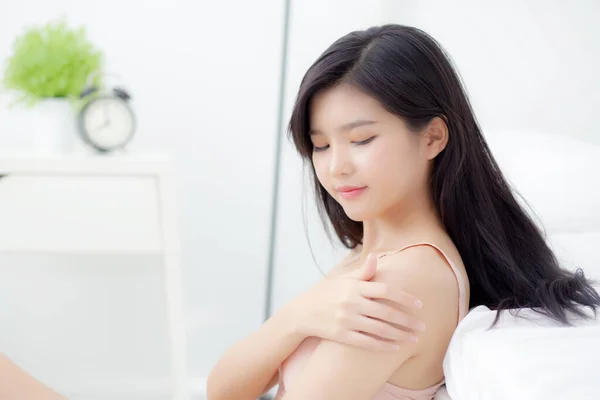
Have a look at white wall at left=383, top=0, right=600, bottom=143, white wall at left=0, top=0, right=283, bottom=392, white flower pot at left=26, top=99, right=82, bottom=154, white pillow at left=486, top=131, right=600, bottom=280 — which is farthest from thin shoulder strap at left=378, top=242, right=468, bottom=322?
white wall at left=0, top=0, right=283, bottom=392

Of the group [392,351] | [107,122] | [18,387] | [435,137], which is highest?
[435,137]

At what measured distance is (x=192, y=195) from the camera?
2.16m

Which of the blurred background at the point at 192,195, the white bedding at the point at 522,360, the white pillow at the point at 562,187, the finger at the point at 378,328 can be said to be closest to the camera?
the white bedding at the point at 522,360

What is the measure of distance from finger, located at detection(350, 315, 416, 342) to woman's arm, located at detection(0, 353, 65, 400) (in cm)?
43

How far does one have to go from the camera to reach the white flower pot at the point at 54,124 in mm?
1803

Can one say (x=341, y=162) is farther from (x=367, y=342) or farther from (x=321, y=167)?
(x=367, y=342)

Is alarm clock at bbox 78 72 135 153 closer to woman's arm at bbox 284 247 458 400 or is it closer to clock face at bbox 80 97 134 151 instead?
clock face at bbox 80 97 134 151

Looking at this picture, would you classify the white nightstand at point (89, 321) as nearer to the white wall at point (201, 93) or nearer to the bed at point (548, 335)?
the white wall at point (201, 93)

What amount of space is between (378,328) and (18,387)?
51 centimetres

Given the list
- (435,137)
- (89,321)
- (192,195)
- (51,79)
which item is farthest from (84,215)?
(435,137)

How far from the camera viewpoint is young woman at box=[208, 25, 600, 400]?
0.86 m

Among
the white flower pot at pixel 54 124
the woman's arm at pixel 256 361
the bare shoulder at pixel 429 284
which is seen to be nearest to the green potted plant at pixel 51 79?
the white flower pot at pixel 54 124

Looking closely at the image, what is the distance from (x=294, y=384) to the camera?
2.90ft

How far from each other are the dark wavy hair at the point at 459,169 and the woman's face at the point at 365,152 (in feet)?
0.05
